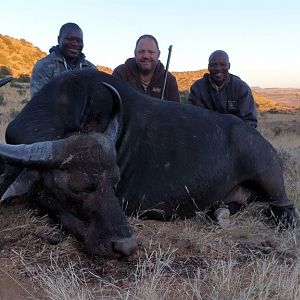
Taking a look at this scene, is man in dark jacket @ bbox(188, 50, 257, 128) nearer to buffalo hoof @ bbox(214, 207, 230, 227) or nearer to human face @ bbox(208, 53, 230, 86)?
human face @ bbox(208, 53, 230, 86)

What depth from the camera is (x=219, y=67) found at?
7.82m

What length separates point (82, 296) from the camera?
124 inches

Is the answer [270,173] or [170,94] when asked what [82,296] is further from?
[170,94]

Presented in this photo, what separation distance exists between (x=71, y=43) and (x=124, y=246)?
4408 mm

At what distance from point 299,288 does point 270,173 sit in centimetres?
253

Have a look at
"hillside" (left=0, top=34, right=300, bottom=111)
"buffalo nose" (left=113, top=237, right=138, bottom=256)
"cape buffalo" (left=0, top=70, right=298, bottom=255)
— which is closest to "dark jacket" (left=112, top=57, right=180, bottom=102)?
"cape buffalo" (left=0, top=70, right=298, bottom=255)

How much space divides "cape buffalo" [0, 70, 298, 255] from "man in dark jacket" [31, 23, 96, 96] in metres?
2.32

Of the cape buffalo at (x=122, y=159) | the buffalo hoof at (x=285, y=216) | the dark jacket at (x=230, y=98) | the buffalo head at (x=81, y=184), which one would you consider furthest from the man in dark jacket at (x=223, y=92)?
the buffalo head at (x=81, y=184)

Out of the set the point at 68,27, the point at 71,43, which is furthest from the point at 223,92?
the point at 68,27

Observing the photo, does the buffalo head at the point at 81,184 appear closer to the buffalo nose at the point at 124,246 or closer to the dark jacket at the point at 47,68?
the buffalo nose at the point at 124,246

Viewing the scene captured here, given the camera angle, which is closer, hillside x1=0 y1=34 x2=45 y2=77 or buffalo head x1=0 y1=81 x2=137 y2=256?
buffalo head x1=0 y1=81 x2=137 y2=256

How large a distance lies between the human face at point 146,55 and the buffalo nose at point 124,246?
4386mm

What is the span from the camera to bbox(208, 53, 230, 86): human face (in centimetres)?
780

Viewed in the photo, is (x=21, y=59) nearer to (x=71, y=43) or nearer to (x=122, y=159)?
(x=71, y=43)
